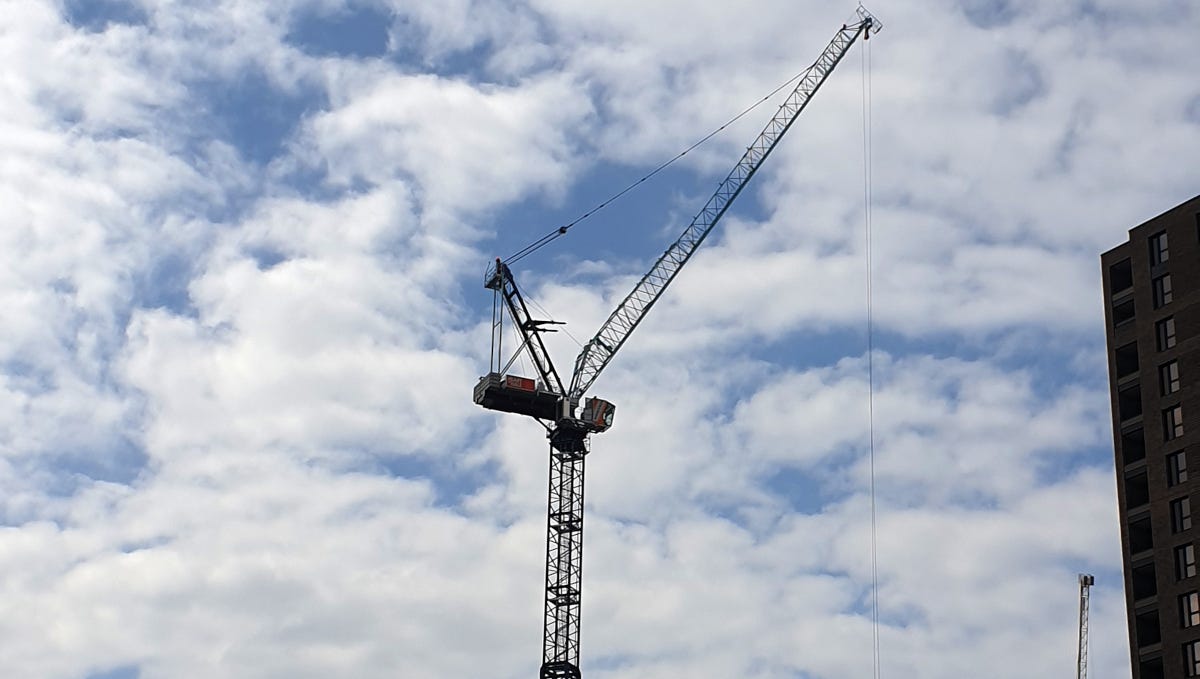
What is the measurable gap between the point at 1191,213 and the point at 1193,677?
122 ft

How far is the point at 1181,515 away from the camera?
136 m

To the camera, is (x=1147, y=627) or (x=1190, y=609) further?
(x=1147, y=627)

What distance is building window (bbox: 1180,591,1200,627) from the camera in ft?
433

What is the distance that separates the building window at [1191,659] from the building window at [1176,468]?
1290 centimetres

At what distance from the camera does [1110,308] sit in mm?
148375

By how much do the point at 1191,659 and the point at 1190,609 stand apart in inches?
148

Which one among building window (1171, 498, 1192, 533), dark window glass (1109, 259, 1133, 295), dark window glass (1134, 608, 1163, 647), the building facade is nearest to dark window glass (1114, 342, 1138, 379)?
the building facade

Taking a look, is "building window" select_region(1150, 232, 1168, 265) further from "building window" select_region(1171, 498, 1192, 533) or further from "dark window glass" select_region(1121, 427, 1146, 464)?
"building window" select_region(1171, 498, 1192, 533)

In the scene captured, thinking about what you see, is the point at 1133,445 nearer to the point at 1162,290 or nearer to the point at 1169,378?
the point at 1169,378

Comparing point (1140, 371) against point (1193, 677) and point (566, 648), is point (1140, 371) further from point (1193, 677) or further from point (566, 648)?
point (566, 648)

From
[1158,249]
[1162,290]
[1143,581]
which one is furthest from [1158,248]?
[1143,581]

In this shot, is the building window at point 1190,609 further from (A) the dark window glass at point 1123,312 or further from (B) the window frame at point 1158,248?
(B) the window frame at point 1158,248

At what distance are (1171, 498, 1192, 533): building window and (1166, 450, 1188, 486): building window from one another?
1.62 meters

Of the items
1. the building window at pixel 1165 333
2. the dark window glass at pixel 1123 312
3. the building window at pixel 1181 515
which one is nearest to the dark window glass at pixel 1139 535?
the building window at pixel 1181 515
